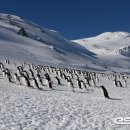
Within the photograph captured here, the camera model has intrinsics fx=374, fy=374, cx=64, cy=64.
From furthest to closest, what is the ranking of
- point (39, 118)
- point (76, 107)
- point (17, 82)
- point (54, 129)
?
point (17, 82) < point (76, 107) < point (39, 118) < point (54, 129)

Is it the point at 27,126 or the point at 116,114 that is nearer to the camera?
the point at 27,126

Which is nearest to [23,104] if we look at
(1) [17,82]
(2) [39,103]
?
(2) [39,103]

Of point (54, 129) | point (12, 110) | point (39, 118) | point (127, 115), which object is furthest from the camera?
point (127, 115)

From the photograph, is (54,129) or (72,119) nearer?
(54,129)

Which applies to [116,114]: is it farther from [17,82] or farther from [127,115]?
[17,82]

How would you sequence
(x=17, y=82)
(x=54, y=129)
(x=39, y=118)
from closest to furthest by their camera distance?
(x=54, y=129) < (x=39, y=118) < (x=17, y=82)

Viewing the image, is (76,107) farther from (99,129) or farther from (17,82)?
(17,82)

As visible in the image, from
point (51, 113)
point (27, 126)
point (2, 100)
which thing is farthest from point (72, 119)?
point (2, 100)

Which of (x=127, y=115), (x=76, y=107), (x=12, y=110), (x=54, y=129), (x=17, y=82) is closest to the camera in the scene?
(x=54, y=129)

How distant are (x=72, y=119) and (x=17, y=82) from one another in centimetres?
1576

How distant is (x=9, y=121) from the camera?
1477cm

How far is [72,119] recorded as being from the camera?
1639 cm

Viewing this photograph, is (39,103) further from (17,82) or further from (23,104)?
(17,82)

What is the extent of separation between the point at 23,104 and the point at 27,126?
5.46 m
